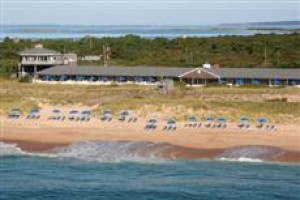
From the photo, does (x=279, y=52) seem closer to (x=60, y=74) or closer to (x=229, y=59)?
(x=229, y=59)

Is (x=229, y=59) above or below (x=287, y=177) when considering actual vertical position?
above

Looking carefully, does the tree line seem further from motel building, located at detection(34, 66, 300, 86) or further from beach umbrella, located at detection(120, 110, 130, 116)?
beach umbrella, located at detection(120, 110, 130, 116)

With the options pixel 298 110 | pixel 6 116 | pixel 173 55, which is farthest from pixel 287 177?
pixel 173 55

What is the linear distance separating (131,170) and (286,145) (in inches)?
354

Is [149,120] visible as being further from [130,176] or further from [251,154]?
[130,176]

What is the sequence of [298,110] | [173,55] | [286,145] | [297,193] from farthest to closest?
[173,55], [298,110], [286,145], [297,193]

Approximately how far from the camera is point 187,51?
101250 millimetres

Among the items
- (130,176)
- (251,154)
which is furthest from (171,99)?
(130,176)

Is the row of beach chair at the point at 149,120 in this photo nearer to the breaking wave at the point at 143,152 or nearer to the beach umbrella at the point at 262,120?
the beach umbrella at the point at 262,120

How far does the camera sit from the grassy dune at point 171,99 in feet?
159

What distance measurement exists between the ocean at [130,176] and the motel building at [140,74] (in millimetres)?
28973

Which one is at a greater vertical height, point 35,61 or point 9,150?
point 35,61

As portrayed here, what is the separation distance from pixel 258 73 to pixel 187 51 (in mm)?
33060

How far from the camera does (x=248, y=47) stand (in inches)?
3999
